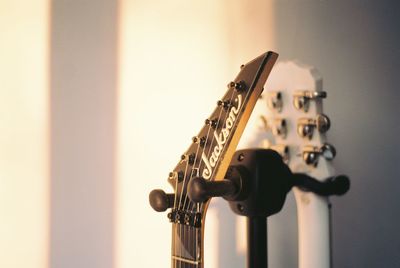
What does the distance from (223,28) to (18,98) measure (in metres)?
0.44

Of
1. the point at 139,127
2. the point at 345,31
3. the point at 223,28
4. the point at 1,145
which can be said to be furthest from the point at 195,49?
the point at 1,145

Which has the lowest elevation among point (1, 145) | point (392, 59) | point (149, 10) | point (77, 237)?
point (77, 237)

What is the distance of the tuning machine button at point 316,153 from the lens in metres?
0.79

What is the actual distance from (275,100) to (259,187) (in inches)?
7.4

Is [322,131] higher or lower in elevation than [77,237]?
higher

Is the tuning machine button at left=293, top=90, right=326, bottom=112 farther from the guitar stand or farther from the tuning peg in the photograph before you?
the tuning peg

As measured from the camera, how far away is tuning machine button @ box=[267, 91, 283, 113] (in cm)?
85

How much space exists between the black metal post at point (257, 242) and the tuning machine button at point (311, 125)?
0.15m

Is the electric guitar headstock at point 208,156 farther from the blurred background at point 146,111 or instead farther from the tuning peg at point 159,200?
the blurred background at point 146,111

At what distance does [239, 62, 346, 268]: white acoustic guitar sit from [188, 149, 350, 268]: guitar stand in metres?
0.03

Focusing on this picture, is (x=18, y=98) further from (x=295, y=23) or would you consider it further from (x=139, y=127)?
(x=295, y=23)

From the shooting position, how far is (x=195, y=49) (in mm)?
1102

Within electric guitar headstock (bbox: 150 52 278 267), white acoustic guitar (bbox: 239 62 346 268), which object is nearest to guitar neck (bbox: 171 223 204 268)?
electric guitar headstock (bbox: 150 52 278 267)

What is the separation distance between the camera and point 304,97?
0.80 meters
